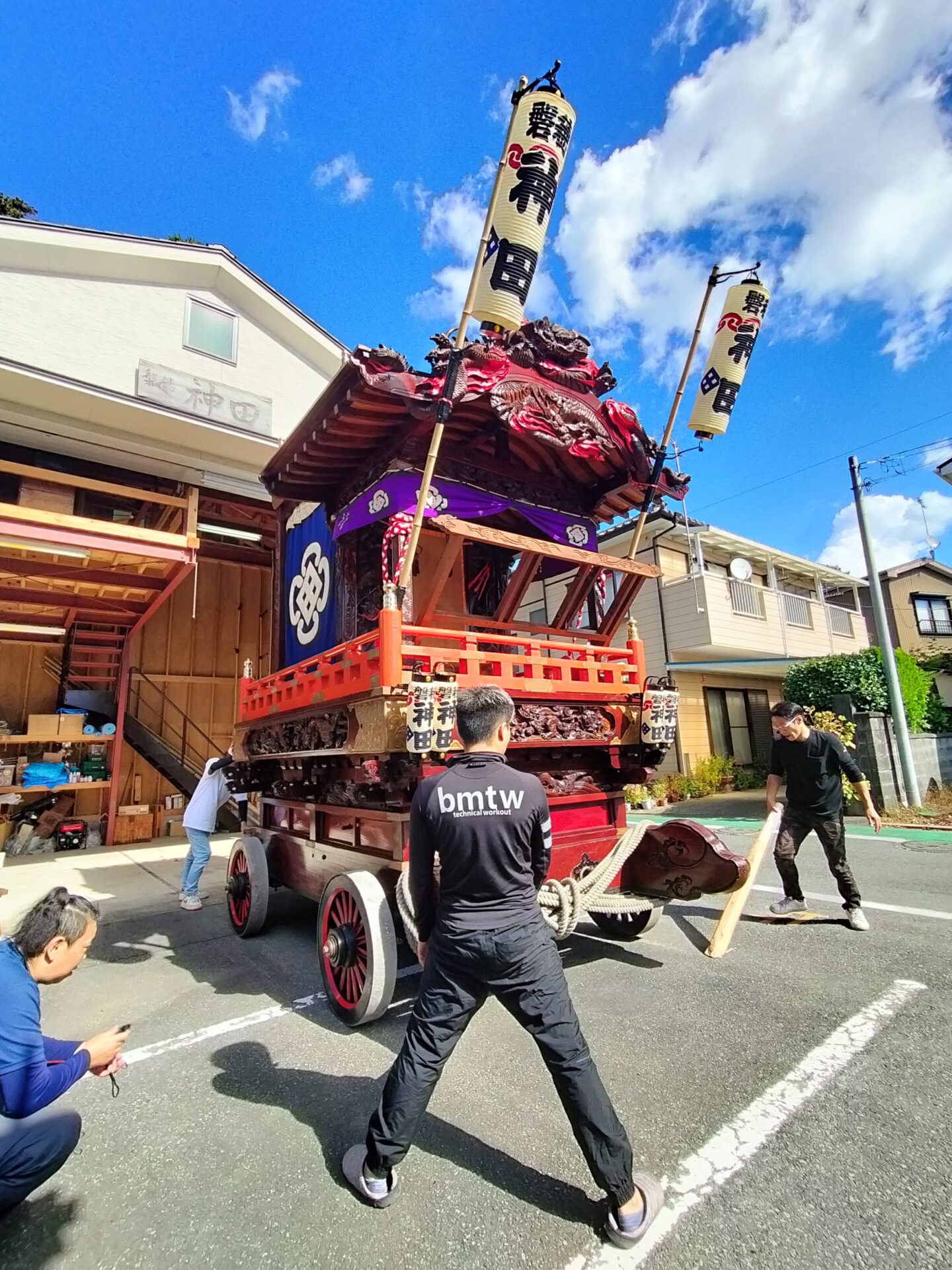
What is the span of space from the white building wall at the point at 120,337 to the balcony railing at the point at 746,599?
11.9 metres

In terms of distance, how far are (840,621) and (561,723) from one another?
19524 millimetres

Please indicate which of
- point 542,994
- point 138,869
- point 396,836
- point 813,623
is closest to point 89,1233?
point 542,994

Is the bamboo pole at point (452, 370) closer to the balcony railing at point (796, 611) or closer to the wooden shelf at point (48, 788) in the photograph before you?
the wooden shelf at point (48, 788)

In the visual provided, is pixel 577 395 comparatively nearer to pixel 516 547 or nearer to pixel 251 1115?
pixel 516 547

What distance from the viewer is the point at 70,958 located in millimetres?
2154

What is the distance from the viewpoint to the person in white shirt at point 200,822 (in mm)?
6453

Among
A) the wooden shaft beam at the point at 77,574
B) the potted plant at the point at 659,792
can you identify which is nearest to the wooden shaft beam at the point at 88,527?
the wooden shaft beam at the point at 77,574

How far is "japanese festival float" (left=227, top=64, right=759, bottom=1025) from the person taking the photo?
384 cm

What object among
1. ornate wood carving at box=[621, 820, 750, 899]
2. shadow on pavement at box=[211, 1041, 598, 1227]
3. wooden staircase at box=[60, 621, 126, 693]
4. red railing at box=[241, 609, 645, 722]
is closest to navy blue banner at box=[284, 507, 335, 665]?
red railing at box=[241, 609, 645, 722]

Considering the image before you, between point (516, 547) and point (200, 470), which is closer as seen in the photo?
point (516, 547)

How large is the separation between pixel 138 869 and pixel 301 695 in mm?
6365

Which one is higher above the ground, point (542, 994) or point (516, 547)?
point (516, 547)

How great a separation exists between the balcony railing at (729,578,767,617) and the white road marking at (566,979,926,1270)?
14.0 metres

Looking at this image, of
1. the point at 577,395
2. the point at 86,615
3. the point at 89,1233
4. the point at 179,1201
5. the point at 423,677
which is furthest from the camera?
the point at 86,615
